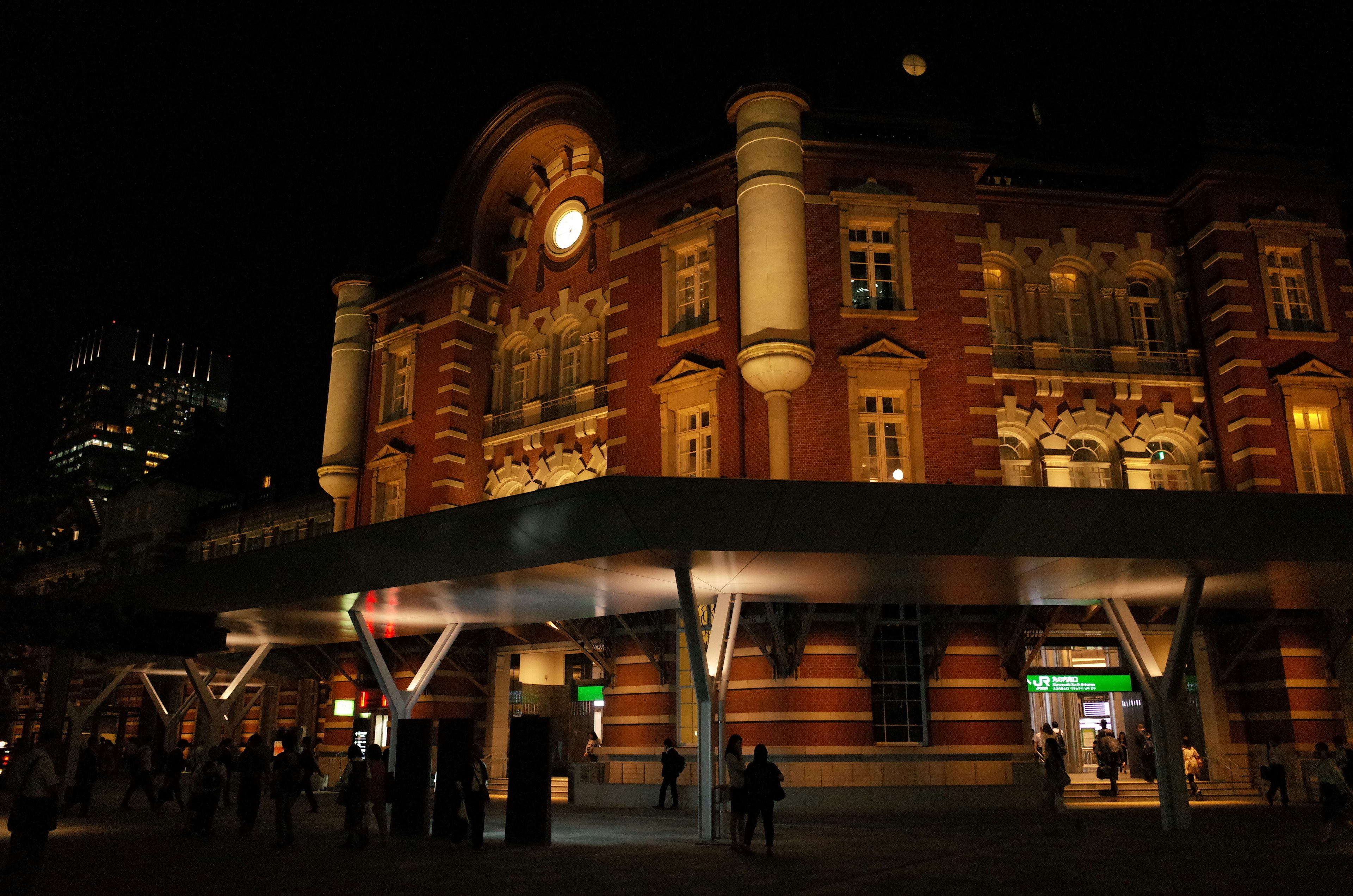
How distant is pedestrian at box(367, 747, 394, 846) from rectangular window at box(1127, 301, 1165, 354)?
66.7 ft

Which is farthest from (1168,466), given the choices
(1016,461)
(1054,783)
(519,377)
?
(519,377)

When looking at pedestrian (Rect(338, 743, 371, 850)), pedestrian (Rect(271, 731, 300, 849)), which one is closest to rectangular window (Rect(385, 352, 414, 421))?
pedestrian (Rect(271, 731, 300, 849))

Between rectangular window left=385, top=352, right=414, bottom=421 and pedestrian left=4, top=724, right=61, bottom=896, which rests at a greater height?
rectangular window left=385, top=352, right=414, bottom=421

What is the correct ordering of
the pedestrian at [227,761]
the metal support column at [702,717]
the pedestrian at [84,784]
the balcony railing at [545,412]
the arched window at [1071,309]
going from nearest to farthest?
the metal support column at [702,717]
the pedestrian at [227,761]
the pedestrian at [84,784]
the arched window at [1071,309]
the balcony railing at [545,412]

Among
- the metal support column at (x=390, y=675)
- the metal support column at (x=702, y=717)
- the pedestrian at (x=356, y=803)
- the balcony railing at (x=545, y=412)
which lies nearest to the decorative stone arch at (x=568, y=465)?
the balcony railing at (x=545, y=412)

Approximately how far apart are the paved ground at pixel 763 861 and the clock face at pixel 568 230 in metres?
16.8

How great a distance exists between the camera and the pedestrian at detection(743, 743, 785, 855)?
13.8 metres

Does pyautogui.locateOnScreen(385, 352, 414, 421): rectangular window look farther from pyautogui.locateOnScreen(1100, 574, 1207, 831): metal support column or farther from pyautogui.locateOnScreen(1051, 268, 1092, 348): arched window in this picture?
pyautogui.locateOnScreen(1100, 574, 1207, 831): metal support column

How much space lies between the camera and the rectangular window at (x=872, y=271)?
24297 mm

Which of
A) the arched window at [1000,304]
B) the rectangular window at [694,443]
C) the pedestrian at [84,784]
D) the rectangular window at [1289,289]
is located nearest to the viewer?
Result: the pedestrian at [84,784]

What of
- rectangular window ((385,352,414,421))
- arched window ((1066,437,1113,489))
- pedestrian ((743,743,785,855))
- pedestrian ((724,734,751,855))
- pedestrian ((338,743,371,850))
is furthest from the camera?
rectangular window ((385,352,414,421))

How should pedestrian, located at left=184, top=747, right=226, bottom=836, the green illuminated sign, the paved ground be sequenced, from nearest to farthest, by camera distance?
the paved ground → pedestrian, located at left=184, top=747, right=226, bottom=836 → the green illuminated sign

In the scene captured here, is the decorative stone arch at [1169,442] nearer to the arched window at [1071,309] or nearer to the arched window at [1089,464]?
the arched window at [1089,464]

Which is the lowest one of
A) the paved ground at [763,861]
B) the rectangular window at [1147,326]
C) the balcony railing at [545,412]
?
the paved ground at [763,861]
